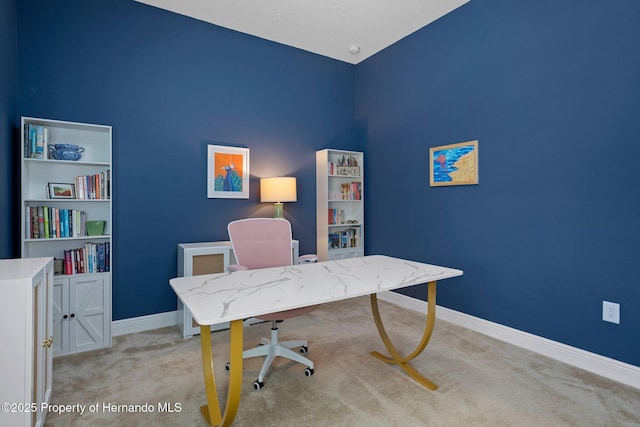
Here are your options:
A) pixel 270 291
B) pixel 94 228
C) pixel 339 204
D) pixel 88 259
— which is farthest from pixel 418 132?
pixel 88 259

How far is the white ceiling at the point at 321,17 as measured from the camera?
3.02 meters

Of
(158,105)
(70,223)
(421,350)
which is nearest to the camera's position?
(421,350)

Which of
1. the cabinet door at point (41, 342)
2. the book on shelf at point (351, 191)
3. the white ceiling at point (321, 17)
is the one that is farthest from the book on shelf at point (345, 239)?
the cabinet door at point (41, 342)

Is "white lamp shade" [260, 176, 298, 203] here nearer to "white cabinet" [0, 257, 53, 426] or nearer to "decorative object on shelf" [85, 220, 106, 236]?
"decorative object on shelf" [85, 220, 106, 236]

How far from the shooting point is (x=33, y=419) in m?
1.45

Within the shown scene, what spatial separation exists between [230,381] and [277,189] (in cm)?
227

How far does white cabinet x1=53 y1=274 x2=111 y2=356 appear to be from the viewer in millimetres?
2459

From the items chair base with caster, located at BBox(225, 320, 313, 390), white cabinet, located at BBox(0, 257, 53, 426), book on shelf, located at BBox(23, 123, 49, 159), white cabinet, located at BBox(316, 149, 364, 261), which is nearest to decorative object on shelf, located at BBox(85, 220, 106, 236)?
book on shelf, located at BBox(23, 123, 49, 159)

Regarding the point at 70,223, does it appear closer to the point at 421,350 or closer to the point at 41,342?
the point at 41,342

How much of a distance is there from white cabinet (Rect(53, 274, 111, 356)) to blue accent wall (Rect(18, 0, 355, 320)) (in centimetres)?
29

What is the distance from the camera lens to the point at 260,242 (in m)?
2.46

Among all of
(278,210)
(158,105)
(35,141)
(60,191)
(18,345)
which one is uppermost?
(158,105)

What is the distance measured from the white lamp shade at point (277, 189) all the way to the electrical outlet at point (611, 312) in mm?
2671

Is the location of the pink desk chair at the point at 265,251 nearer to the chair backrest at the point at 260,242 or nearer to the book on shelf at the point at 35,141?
the chair backrest at the point at 260,242
